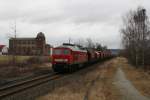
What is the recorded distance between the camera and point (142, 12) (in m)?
40.8

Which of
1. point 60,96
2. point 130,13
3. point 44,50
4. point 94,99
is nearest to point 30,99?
point 60,96

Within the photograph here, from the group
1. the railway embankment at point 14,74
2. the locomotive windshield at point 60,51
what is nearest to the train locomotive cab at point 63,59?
the locomotive windshield at point 60,51

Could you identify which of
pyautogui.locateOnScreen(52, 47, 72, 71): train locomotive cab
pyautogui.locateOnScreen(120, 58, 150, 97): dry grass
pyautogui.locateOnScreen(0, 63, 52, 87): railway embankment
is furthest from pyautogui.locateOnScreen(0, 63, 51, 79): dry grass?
pyautogui.locateOnScreen(120, 58, 150, 97): dry grass

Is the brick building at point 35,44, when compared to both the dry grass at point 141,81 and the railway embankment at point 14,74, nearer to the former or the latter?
the railway embankment at point 14,74

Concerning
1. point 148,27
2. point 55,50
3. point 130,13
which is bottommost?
point 55,50

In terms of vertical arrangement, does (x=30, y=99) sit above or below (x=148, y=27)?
below

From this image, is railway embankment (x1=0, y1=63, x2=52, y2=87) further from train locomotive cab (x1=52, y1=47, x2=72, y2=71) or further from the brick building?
the brick building

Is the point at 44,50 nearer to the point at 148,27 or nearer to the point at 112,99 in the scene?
the point at 148,27

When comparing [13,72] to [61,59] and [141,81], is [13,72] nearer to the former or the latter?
[61,59]

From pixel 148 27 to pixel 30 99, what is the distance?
30.5m

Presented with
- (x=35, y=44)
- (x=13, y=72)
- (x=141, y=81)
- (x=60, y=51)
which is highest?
(x=35, y=44)

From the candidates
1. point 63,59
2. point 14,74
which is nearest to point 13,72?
point 14,74

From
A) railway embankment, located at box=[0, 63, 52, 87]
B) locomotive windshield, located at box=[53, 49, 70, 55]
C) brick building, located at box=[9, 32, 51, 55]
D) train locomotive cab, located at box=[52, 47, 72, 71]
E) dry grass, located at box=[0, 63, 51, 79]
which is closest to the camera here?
railway embankment, located at box=[0, 63, 52, 87]

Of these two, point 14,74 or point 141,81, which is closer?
point 141,81
